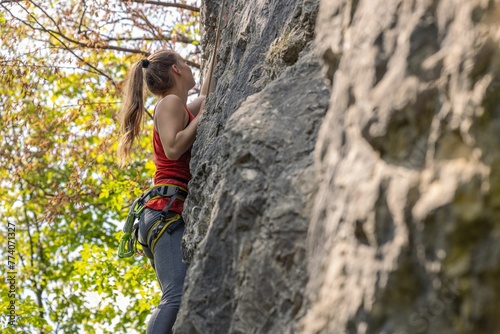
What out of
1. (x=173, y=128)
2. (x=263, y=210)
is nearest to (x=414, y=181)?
(x=263, y=210)

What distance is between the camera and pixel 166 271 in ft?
15.5

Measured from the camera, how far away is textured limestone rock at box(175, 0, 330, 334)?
3.22 metres

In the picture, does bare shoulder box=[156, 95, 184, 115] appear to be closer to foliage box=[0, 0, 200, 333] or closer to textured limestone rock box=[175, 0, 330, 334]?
textured limestone rock box=[175, 0, 330, 334]

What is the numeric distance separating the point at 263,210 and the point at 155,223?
5.40 ft

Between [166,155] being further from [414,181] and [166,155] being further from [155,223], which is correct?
[414,181]

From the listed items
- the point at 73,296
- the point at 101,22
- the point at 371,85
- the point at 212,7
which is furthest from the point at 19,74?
the point at 371,85

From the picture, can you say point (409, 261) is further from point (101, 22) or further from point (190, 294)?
point (101, 22)

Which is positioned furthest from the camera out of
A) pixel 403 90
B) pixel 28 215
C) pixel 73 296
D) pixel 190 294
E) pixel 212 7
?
pixel 28 215

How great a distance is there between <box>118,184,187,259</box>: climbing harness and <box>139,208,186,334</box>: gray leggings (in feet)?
0.10

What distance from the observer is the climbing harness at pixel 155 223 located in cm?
→ 493

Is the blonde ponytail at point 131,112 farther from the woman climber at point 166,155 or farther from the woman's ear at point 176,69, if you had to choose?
the woman's ear at point 176,69

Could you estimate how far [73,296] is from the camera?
57.6ft

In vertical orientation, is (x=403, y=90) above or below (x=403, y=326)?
above

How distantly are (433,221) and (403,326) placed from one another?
35cm
